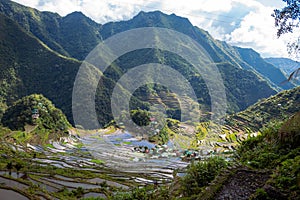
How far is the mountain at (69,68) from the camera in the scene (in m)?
80.2

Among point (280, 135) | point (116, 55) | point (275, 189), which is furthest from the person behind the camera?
point (116, 55)

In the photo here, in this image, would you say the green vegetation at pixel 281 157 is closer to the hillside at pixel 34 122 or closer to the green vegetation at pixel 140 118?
the hillside at pixel 34 122

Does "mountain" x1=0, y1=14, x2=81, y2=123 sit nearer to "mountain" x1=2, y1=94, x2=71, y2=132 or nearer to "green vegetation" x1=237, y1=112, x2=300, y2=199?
"mountain" x1=2, y1=94, x2=71, y2=132

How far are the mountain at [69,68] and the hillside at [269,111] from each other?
82.1ft

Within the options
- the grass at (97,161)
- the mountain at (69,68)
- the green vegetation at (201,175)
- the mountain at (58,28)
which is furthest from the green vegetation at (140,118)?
the mountain at (58,28)

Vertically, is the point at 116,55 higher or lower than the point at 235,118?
higher

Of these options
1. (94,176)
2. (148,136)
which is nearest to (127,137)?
(148,136)

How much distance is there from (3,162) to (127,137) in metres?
30.2

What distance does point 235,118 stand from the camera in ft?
182

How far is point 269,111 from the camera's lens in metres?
48.8

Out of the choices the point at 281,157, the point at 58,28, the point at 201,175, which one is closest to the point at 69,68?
the point at 58,28

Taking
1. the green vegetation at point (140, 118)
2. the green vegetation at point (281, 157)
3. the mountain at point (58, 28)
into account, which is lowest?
the green vegetation at point (281, 157)

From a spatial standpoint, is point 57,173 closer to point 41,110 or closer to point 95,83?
point 41,110

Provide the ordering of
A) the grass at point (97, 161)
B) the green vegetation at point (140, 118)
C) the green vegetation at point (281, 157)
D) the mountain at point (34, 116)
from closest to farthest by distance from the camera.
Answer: the green vegetation at point (281, 157)
the grass at point (97, 161)
the mountain at point (34, 116)
the green vegetation at point (140, 118)
